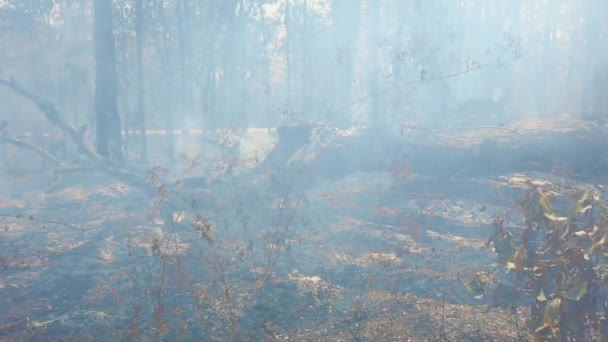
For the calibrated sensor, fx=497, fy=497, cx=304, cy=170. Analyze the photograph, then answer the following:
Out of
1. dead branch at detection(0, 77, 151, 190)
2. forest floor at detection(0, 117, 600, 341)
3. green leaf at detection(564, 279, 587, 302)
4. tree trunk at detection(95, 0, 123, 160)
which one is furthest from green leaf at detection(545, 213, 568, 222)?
tree trunk at detection(95, 0, 123, 160)

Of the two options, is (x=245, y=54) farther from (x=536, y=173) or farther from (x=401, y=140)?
(x=536, y=173)

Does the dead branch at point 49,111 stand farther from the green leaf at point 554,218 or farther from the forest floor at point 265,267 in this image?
the green leaf at point 554,218

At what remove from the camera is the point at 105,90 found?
13211 mm

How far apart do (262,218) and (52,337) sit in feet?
14.2

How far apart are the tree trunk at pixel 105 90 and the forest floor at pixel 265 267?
2843 mm

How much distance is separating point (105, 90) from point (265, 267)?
903 centimetres

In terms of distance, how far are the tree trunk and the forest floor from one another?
9.33 feet

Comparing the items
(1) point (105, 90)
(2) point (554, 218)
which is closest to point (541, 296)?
(2) point (554, 218)

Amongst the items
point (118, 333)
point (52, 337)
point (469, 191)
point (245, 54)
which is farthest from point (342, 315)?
point (245, 54)

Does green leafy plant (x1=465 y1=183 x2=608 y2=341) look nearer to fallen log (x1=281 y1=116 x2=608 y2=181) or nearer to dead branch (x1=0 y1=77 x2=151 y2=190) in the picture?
fallen log (x1=281 y1=116 x2=608 y2=181)

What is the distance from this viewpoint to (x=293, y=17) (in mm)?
26859

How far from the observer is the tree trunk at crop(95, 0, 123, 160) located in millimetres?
13047

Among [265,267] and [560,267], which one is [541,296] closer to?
[560,267]

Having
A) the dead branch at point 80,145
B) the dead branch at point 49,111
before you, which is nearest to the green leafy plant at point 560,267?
the dead branch at point 80,145
